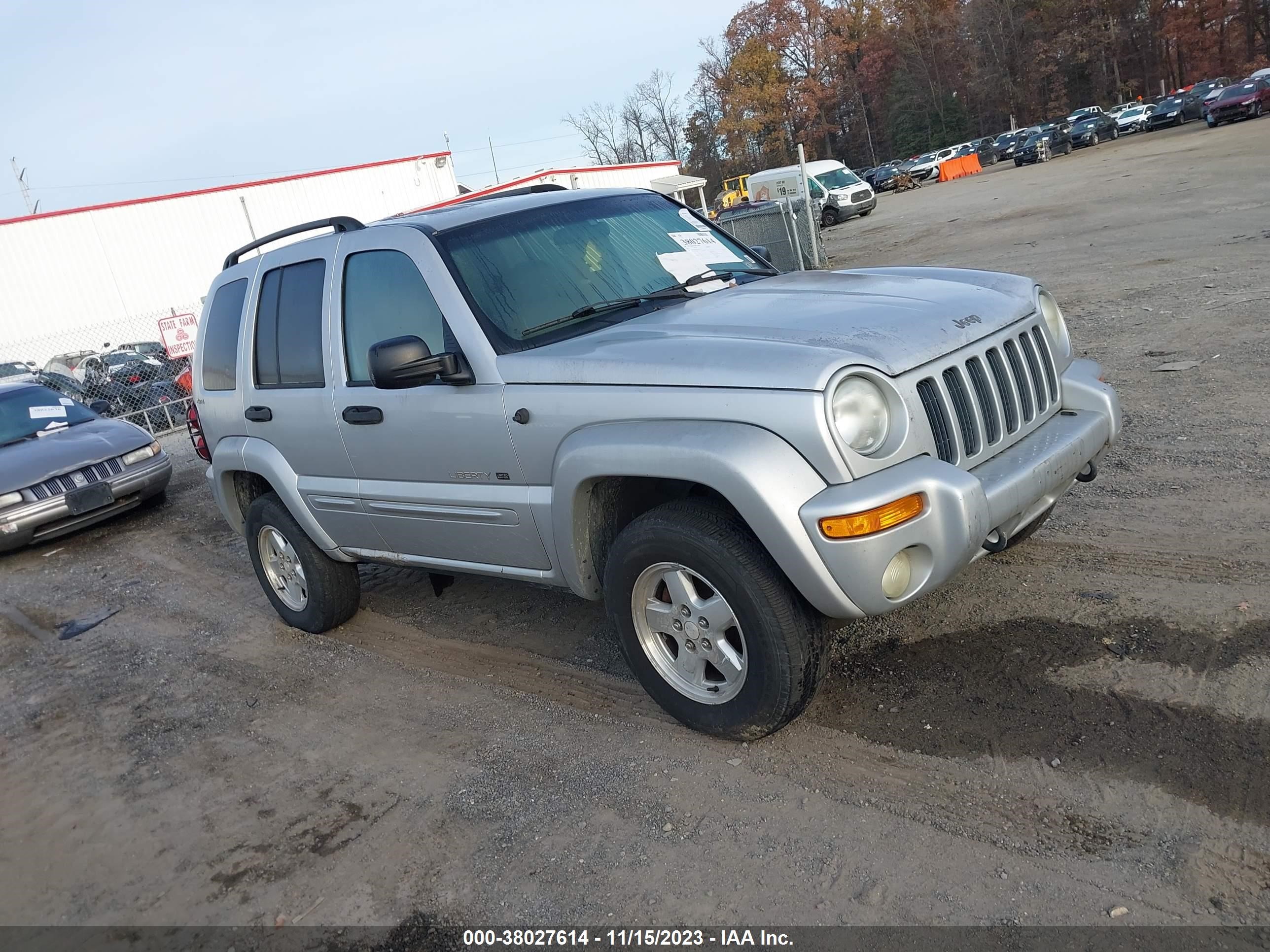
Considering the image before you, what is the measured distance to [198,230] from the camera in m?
34.6

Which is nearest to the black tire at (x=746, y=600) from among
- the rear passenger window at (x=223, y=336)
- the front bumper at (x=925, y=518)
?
the front bumper at (x=925, y=518)

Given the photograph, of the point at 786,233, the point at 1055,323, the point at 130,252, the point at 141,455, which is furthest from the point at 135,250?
the point at 1055,323

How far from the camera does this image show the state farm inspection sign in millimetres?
17062

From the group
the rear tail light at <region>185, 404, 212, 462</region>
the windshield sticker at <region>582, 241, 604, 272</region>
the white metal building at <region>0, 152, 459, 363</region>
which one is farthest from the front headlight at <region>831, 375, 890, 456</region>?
the white metal building at <region>0, 152, 459, 363</region>

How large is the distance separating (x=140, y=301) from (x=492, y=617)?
33389 millimetres

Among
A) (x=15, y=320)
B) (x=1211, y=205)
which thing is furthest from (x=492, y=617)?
(x=15, y=320)

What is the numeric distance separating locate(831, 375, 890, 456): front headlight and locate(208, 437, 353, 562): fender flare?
3.03 meters

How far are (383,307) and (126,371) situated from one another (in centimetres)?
1637

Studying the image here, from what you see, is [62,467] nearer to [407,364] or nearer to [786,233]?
[407,364]

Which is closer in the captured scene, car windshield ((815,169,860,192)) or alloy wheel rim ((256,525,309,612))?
alloy wheel rim ((256,525,309,612))

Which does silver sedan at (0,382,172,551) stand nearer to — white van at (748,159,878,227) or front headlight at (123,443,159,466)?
front headlight at (123,443,159,466)

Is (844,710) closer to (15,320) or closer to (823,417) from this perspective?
(823,417)

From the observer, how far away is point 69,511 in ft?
29.6

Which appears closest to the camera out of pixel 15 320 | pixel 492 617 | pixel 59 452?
pixel 492 617
